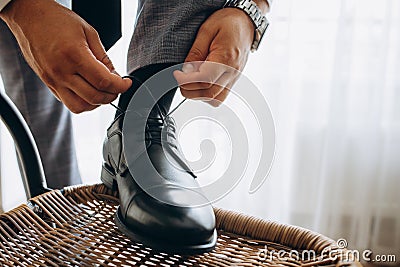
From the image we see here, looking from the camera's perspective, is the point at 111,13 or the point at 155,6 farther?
the point at 111,13

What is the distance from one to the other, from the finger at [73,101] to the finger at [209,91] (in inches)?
3.5

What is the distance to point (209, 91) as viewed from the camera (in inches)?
18.7

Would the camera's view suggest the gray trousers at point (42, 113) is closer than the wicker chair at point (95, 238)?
No

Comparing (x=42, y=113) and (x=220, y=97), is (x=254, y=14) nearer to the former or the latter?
(x=220, y=97)

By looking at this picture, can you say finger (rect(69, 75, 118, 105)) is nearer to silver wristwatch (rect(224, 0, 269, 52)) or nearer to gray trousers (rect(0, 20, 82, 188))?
silver wristwatch (rect(224, 0, 269, 52))

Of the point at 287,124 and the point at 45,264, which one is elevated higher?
the point at 45,264

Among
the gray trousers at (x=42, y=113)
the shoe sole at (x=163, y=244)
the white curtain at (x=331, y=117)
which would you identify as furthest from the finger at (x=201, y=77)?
the white curtain at (x=331, y=117)

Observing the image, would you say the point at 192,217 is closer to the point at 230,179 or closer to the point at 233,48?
the point at 230,179

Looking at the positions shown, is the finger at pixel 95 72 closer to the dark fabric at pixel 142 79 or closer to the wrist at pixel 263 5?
the dark fabric at pixel 142 79

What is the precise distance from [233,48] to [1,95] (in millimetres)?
265

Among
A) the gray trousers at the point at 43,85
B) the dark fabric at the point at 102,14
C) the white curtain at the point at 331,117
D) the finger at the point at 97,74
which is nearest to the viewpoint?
the finger at the point at 97,74

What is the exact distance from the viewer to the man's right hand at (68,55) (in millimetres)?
419

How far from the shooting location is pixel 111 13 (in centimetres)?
66

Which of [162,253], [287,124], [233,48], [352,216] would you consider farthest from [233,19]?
[352,216]
